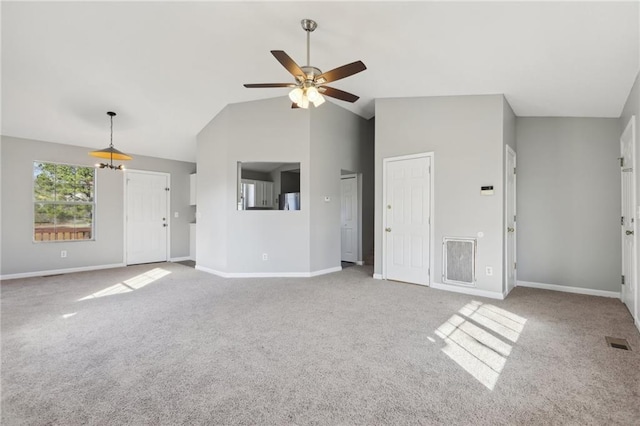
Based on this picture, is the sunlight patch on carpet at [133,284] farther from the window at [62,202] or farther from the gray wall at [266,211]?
the window at [62,202]

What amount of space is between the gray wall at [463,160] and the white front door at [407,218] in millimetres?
136

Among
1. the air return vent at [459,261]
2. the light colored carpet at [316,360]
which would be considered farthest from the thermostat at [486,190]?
the light colored carpet at [316,360]

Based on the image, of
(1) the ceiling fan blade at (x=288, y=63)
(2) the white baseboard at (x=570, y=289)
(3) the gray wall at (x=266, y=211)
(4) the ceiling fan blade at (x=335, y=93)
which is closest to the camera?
(1) the ceiling fan blade at (x=288, y=63)

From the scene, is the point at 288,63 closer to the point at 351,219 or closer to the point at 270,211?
the point at 270,211

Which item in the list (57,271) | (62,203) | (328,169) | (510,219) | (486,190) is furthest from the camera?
(62,203)

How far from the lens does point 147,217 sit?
276 inches

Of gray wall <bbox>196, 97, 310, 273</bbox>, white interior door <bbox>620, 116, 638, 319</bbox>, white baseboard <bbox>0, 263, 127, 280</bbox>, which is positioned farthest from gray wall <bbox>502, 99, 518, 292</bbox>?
white baseboard <bbox>0, 263, 127, 280</bbox>

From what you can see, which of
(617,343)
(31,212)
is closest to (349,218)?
(617,343)

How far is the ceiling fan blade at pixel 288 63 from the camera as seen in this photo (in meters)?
2.45

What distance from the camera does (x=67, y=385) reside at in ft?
6.56

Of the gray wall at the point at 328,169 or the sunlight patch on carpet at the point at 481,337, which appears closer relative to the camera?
the sunlight patch on carpet at the point at 481,337

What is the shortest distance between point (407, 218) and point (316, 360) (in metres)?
3.10

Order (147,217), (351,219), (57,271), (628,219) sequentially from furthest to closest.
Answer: (147,217), (351,219), (57,271), (628,219)

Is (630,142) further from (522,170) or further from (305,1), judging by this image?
(305,1)
